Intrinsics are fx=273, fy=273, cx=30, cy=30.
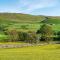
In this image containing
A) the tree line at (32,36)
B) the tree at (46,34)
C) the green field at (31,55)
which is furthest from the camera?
the tree at (46,34)

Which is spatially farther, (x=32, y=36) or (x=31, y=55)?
(x=32, y=36)

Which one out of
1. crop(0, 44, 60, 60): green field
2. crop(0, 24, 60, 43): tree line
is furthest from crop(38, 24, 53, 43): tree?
crop(0, 44, 60, 60): green field

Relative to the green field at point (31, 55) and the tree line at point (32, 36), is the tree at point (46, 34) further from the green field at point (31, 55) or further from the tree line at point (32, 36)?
the green field at point (31, 55)

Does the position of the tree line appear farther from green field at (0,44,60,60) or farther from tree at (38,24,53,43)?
green field at (0,44,60,60)

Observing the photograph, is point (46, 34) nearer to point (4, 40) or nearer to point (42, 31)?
point (42, 31)

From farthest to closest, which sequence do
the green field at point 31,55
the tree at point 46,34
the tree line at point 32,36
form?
the tree at point 46,34 < the tree line at point 32,36 < the green field at point 31,55

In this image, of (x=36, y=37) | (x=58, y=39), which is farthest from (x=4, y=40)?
(x=58, y=39)

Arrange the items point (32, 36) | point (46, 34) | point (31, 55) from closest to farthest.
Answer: point (31, 55) < point (32, 36) < point (46, 34)

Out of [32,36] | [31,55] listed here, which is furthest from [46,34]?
[31,55]

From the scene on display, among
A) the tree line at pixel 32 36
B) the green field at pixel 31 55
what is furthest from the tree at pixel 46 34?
the green field at pixel 31 55

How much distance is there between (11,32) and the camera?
5167 inches

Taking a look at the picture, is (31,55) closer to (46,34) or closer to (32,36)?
(32,36)

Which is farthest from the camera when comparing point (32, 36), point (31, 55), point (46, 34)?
point (46, 34)

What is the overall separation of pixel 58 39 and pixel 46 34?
5942 millimetres
